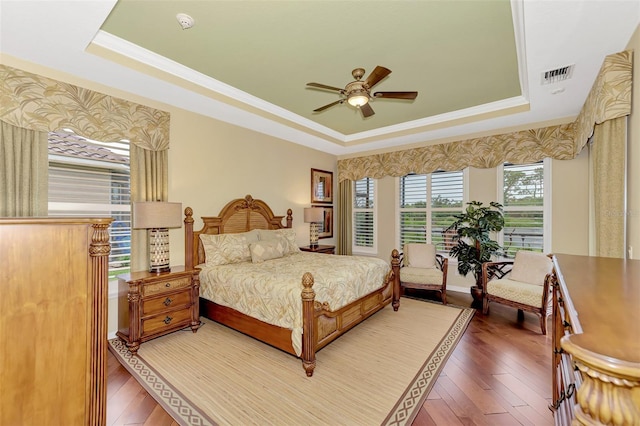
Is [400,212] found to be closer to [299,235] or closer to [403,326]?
[299,235]

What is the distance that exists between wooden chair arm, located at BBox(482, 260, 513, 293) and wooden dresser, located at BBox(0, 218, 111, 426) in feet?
14.3

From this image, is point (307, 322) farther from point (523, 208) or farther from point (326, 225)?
point (523, 208)

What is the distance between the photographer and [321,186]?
6.28 metres

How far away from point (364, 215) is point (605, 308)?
224 inches

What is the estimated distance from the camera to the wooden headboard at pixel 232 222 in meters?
3.83

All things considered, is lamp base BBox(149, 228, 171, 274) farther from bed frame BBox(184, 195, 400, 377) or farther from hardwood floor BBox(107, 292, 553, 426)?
hardwood floor BBox(107, 292, 553, 426)

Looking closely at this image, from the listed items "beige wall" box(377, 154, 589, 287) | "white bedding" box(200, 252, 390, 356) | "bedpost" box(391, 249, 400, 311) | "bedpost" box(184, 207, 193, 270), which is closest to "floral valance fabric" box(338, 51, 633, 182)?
"beige wall" box(377, 154, 589, 287)

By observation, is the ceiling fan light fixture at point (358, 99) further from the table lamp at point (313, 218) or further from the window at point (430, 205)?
the window at point (430, 205)

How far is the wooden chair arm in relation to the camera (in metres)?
4.07

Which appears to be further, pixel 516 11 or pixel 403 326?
pixel 403 326

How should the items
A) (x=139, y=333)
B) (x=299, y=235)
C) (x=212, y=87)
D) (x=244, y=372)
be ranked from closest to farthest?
(x=244, y=372) < (x=139, y=333) < (x=212, y=87) < (x=299, y=235)

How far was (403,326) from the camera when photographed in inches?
140

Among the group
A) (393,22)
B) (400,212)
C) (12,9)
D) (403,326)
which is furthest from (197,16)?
(400,212)

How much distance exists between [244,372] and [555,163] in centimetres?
518
